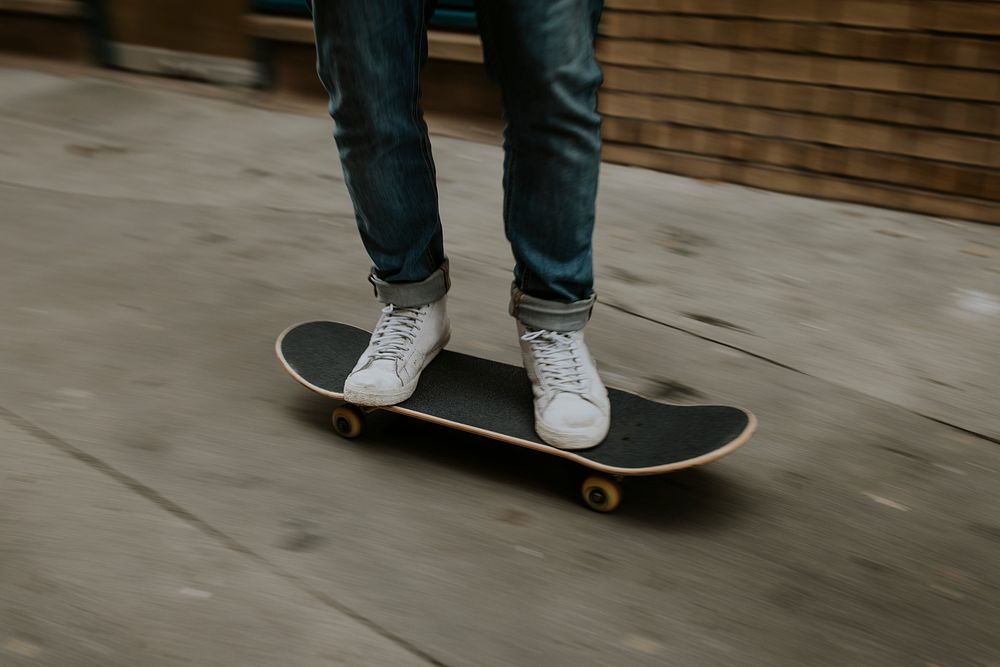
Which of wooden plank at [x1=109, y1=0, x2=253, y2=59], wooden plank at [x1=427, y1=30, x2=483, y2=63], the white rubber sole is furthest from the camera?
wooden plank at [x1=109, y1=0, x2=253, y2=59]

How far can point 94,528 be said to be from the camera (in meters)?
1.80

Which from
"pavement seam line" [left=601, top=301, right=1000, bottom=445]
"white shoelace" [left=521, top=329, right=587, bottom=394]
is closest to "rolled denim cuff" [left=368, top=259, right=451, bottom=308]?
"white shoelace" [left=521, top=329, right=587, bottom=394]

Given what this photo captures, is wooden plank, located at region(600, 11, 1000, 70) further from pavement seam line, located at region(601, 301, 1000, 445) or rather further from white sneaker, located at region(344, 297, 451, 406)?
white sneaker, located at region(344, 297, 451, 406)

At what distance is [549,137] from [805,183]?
2.38 metres

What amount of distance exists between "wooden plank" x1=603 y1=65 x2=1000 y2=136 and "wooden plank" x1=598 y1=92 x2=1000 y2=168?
0.09 feet

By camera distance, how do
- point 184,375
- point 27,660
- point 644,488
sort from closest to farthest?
point 27,660, point 644,488, point 184,375

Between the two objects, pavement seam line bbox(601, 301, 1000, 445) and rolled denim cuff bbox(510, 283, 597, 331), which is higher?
rolled denim cuff bbox(510, 283, 597, 331)

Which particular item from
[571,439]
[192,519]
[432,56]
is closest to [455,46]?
[432,56]

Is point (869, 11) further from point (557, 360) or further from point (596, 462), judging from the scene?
point (596, 462)

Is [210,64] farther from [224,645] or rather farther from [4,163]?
[224,645]

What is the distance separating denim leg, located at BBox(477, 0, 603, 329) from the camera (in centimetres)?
174

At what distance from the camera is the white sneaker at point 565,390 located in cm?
189

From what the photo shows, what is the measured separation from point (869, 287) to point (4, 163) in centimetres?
363

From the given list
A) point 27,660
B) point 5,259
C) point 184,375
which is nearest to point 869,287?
point 184,375
